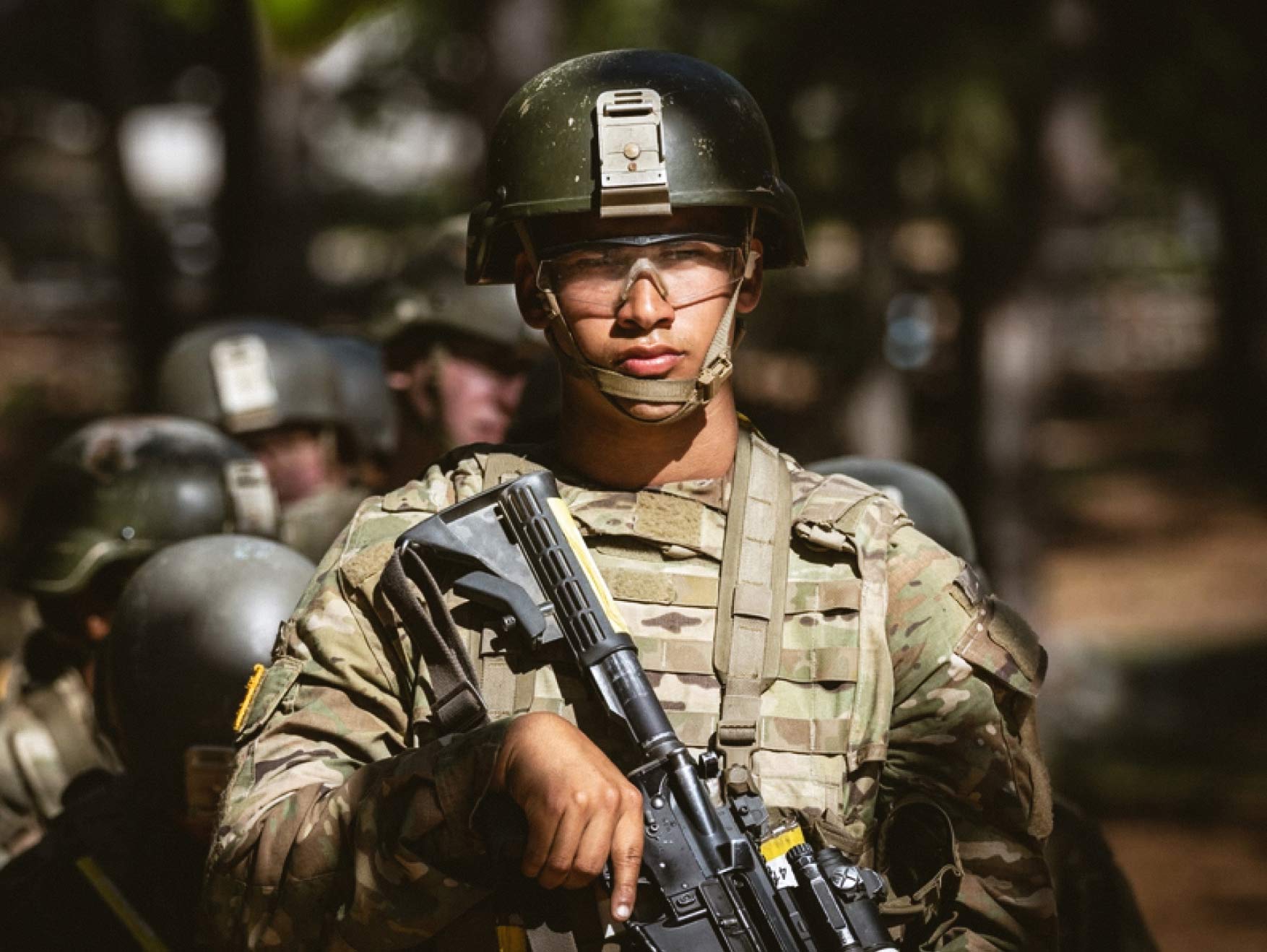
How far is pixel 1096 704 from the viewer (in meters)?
11.0

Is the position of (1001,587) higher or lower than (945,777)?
lower

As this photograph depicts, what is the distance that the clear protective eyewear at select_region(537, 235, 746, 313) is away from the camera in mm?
2664

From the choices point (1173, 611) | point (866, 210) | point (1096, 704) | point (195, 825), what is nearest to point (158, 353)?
point (866, 210)

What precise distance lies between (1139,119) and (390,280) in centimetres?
798

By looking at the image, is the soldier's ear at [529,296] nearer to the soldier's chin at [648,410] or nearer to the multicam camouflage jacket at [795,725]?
the soldier's chin at [648,410]

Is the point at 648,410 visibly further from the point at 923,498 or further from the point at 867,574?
the point at 923,498

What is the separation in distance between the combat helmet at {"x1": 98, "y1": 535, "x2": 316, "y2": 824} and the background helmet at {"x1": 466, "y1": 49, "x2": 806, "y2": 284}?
1.19 metres

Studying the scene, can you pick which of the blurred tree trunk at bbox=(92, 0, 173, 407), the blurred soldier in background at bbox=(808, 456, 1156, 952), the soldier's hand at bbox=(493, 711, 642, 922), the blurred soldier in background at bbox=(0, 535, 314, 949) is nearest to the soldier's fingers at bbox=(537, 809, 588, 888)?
the soldier's hand at bbox=(493, 711, 642, 922)

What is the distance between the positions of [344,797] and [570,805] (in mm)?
408

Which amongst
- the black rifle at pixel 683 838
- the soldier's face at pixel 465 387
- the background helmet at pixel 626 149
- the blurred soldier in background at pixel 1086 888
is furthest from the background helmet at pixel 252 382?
the black rifle at pixel 683 838

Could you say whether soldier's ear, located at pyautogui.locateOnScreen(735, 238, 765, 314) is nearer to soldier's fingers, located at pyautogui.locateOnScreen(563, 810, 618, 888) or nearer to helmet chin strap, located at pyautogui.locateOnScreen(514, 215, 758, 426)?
helmet chin strap, located at pyautogui.locateOnScreen(514, 215, 758, 426)

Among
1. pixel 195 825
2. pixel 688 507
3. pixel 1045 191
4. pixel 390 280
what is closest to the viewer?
pixel 688 507

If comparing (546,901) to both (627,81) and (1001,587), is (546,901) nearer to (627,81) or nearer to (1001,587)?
(627,81)

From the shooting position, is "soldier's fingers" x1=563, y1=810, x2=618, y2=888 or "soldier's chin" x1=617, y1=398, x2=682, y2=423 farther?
"soldier's chin" x1=617, y1=398, x2=682, y2=423
